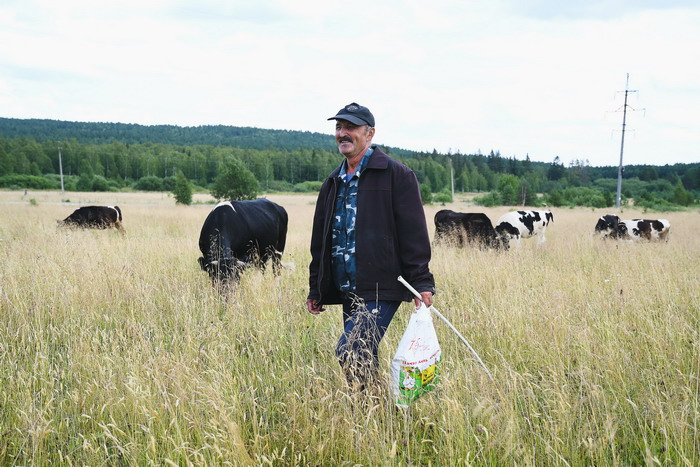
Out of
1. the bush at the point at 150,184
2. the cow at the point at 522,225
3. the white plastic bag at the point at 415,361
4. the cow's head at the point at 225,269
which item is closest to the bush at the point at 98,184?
the bush at the point at 150,184

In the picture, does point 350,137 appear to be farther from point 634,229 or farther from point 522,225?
point 634,229

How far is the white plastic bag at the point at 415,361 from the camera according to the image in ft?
9.75

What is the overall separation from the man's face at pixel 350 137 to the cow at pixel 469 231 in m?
9.72

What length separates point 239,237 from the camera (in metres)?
7.80

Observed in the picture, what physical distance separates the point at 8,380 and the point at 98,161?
347 ft

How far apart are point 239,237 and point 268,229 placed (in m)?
1.03

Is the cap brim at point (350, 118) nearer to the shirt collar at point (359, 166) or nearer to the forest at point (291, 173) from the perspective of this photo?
the shirt collar at point (359, 166)

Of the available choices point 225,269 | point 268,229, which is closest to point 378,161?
point 225,269

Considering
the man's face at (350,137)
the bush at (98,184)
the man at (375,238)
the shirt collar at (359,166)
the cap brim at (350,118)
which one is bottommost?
the bush at (98,184)

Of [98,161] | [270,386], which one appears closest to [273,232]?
[270,386]

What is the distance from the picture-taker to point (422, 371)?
118 inches

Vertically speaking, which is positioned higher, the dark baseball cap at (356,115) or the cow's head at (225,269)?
the dark baseball cap at (356,115)

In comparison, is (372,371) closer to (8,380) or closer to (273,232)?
(8,380)

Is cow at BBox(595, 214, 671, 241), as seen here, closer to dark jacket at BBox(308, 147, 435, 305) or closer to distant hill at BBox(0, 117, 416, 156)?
dark jacket at BBox(308, 147, 435, 305)
